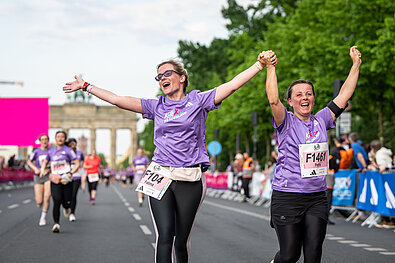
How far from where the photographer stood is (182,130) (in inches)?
222

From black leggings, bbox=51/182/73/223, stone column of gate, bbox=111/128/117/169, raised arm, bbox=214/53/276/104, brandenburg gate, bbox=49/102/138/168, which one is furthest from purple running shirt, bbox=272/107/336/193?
stone column of gate, bbox=111/128/117/169

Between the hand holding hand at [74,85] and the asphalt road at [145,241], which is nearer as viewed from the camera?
the hand holding hand at [74,85]

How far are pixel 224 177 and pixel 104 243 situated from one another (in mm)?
22765

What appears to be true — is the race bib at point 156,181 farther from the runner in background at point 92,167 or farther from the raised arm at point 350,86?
the runner in background at point 92,167

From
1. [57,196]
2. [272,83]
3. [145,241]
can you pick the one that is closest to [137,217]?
[57,196]

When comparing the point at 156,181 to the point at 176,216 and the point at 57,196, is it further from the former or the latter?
the point at 57,196

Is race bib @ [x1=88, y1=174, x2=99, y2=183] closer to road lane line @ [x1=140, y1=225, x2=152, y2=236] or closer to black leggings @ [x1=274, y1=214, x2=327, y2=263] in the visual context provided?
road lane line @ [x1=140, y1=225, x2=152, y2=236]

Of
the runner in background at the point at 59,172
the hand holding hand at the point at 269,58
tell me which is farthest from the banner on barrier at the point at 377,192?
the hand holding hand at the point at 269,58

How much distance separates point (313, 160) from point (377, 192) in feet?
33.6

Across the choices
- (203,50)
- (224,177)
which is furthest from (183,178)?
(203,50)

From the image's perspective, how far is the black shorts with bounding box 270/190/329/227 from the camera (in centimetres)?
559

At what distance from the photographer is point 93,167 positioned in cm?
2233

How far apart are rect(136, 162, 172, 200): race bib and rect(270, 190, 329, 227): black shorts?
2.98 ft

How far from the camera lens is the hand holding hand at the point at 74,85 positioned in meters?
5.91
